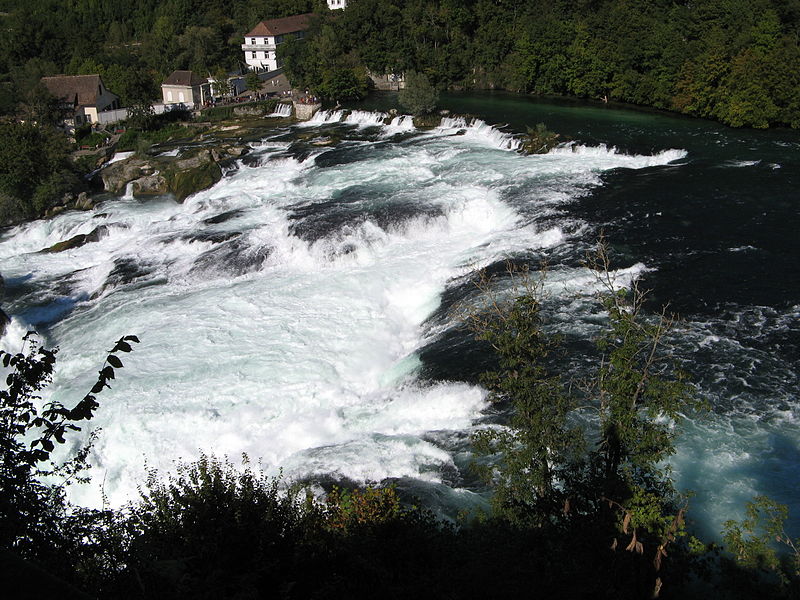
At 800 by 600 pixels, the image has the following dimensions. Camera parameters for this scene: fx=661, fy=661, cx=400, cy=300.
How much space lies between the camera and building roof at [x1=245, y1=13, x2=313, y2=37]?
79.1 metres

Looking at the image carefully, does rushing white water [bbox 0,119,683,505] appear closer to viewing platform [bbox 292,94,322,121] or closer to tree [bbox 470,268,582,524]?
tree [bbox 470,268,582,524]

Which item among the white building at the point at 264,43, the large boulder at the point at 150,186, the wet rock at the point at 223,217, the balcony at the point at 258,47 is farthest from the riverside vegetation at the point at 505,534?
the balcony at the point at 258,47

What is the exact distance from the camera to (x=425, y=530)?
10828 millimetres

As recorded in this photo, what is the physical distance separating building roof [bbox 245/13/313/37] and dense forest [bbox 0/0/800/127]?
390 centimetres

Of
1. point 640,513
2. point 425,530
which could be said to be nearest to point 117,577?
point 425,530

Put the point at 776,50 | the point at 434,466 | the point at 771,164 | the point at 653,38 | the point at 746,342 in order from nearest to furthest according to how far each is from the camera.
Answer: the point at 434,466
the point at 746,342
the point at 771,164
the point at 776,50
the point at 653,38

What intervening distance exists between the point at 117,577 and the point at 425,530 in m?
4.73

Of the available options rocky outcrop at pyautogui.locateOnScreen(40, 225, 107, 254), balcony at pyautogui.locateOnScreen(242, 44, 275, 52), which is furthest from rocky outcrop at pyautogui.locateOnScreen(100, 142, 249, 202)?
balcony at pyautogui.locateOnScreen(242, 44, 275, 52)

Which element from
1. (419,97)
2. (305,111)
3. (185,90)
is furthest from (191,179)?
(185,90)

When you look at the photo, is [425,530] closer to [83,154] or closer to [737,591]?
[737,591]

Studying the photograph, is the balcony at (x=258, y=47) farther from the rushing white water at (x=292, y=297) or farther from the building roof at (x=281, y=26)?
the rushing white water at (x=292, y=297)

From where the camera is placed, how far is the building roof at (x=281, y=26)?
79.1 meters

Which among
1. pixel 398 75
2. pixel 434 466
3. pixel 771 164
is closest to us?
pixel 434 466

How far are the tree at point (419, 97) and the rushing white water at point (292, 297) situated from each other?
8516 millimetres
